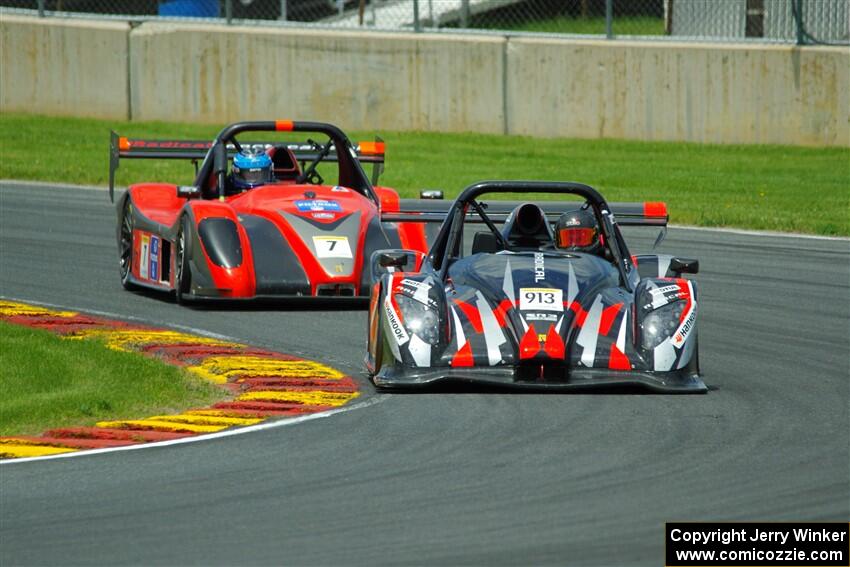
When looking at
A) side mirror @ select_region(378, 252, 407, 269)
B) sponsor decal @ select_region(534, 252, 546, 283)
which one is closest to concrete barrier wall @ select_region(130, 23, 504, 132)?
side mirror @ select_region(378, 252, 407, 269)

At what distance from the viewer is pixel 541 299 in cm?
897

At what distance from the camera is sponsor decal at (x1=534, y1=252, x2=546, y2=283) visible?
30.0 feet

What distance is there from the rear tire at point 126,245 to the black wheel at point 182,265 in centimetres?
93

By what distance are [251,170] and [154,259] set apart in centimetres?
105

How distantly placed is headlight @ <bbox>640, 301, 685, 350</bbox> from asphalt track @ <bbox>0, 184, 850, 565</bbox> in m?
0.30

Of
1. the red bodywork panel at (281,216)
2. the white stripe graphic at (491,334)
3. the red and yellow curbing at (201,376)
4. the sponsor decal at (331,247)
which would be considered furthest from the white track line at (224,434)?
the sponsor decal at (331,247)

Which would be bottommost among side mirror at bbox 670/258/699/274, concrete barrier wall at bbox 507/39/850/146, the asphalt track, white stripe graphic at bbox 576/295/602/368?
the asphalt track

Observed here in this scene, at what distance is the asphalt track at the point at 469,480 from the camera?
20.1 ft

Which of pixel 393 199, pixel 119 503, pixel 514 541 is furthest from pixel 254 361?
pixel 514 541

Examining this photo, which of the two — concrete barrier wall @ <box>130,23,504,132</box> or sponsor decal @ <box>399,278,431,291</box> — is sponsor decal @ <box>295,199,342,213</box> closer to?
sponsor decal @ <box>399,278,431,291</box>

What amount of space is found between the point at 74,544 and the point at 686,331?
3919 millimetres

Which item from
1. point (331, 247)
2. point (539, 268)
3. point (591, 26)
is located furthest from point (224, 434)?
point (591, 26)

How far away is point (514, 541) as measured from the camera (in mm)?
6125

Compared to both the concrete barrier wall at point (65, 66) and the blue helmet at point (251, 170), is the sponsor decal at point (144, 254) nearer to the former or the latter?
the blue helmet at point (251, 170)
